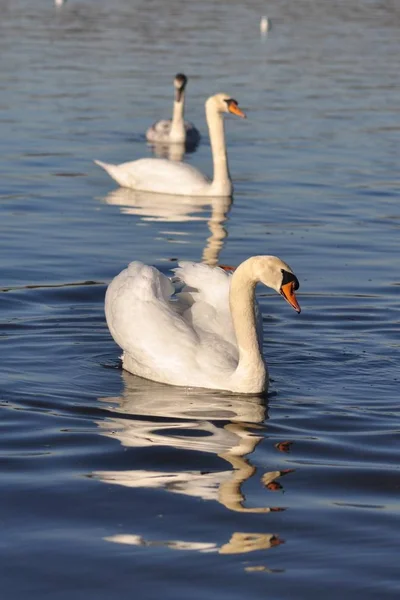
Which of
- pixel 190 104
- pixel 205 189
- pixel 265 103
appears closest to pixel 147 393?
pixel 205 189

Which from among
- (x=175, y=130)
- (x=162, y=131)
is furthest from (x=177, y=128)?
(x=162, y=131)

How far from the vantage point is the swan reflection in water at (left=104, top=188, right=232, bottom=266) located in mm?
17062

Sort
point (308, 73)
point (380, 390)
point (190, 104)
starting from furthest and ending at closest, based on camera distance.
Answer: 1. point (308, 73)
2. point (190, 104)
3. point (380, 390)

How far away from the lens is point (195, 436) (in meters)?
8.38

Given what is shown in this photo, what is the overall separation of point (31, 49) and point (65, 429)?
94.3 ft

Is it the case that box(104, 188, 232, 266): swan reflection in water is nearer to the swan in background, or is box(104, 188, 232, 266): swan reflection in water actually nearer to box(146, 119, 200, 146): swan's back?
the swan in background

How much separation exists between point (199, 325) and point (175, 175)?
923 centimetres

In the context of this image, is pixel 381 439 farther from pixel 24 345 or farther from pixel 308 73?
pixel 308 73

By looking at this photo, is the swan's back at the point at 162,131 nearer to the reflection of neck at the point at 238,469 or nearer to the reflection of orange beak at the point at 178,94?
the reflection of orange beak at the point at 178,94

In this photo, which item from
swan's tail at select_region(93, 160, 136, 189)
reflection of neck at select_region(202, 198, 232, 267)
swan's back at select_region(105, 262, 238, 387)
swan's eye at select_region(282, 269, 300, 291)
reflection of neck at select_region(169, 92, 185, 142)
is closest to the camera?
swan's eye at select_region(282, 269, 300, 291)

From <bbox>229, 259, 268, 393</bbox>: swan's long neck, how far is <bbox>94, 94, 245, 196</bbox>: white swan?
30.0 feet

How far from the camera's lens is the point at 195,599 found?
5.96 meters

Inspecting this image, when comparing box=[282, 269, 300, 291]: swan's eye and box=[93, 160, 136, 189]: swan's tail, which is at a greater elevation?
box=[282, 269, 300, 291]: swan's eye

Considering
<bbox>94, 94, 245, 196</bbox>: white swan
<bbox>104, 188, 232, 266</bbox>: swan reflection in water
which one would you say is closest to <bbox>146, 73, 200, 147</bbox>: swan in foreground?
<bbox>94, 94, 245, 196</bbox>: white swan
